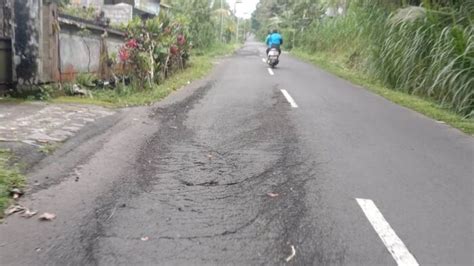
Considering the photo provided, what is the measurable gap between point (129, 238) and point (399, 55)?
1330 cm

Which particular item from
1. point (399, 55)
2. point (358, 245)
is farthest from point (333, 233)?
point (399, 55)

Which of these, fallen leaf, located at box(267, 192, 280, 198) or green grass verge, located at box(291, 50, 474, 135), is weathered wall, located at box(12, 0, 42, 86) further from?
green grass verge, located at box(291, 50, 474, 135)

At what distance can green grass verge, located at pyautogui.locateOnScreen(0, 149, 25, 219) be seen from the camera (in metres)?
4.61

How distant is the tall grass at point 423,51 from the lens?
11.5 metres

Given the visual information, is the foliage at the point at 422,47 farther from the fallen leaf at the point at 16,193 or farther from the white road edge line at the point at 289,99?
the fallen leaf at the point at 16,193

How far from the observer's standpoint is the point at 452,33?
12.1 meters

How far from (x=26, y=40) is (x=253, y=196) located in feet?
22.0

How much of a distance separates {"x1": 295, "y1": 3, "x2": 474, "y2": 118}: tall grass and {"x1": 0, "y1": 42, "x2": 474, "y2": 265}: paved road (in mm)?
3371

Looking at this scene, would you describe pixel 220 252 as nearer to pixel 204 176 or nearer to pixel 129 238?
pixel 129 238

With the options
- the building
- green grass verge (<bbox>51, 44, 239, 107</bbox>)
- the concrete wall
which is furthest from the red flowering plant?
the building

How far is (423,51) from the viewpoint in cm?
1400

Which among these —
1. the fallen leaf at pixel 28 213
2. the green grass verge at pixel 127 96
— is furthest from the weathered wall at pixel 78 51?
the fallen leaf at pixel 28 213

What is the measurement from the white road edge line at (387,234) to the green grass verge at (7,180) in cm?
346

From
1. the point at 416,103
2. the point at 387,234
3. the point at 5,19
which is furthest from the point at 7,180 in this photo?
the point at 416,103
